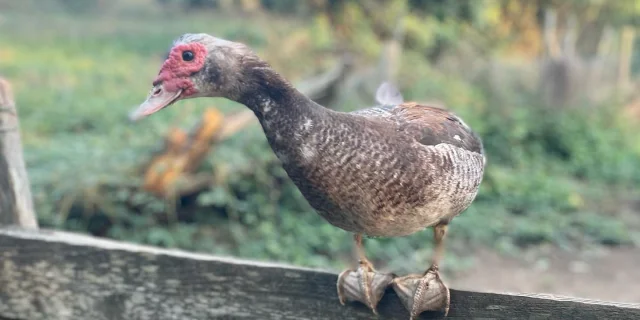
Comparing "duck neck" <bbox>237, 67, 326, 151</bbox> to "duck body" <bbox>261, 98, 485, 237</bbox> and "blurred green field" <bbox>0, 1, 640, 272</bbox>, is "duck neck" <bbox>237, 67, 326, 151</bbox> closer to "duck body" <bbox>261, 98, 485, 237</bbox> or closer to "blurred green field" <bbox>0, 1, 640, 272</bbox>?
"duck body" <bbox>261, 98, 485, 237</bbox>

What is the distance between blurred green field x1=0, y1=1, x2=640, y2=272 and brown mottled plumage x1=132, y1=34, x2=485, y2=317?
3273 millimetres

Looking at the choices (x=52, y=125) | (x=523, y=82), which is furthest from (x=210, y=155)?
(x=523, y=82)

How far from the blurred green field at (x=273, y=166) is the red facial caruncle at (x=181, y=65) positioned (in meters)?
3.41

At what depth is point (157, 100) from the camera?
151 centimetres

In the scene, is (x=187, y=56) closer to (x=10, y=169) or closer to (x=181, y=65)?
(x=181, y=65)

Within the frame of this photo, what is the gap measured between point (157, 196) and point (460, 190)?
Answer: 3434 mm

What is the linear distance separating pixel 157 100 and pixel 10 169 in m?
1.00

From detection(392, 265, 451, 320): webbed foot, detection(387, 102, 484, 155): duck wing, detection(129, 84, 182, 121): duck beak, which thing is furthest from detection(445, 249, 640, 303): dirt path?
detection(129, 84, 182, 121): duck beak

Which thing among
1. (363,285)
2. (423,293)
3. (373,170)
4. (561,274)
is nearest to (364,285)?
(363,285)

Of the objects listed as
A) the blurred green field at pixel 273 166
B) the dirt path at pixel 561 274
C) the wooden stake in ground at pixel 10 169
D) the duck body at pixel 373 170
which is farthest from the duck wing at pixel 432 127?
the dirt path at pixel 561 274

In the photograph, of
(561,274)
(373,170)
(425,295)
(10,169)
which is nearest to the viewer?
(373,170)

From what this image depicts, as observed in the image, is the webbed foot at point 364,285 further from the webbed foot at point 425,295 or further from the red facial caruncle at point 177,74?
the red facial caruncle at point 177,74

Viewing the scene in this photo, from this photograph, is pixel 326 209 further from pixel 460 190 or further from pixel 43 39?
pixel 43 39

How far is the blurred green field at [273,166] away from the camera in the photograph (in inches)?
194
